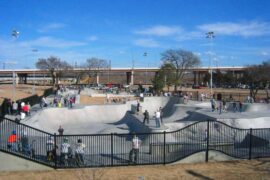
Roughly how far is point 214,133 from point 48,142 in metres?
11.0

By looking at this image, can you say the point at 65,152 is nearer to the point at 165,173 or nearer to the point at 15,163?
the point at 15,163

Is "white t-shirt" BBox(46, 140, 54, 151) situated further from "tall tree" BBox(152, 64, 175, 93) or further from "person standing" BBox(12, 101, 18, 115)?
"tall tree" BBox(152, 64, 175, 93)

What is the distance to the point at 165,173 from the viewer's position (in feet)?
44.9

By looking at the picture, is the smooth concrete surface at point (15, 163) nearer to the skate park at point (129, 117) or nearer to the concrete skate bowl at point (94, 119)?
the skate park at point (129, 117)

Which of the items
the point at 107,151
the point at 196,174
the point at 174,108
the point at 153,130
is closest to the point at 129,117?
the point at 174,108

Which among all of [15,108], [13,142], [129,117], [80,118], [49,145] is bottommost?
[80,118]

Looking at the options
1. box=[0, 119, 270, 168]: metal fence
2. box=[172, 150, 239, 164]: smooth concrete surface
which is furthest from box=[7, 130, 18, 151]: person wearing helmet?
box=[172, 150, 239, 164]: smooth concrete surface

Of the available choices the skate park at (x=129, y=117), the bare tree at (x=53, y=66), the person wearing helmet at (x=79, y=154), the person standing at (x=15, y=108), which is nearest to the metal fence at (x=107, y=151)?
the person wearing helmet at (x=79, y=154)

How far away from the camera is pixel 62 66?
13125cm

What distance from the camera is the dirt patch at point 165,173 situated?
43.0ft

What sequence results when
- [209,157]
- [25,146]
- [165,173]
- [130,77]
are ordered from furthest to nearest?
[130,77], [209,157], [25,146], [165,173]

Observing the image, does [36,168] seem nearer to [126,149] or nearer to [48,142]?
[48,142]

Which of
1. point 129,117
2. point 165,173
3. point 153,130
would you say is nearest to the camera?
point 165,173

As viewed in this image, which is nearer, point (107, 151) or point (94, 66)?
point (107, 151)
